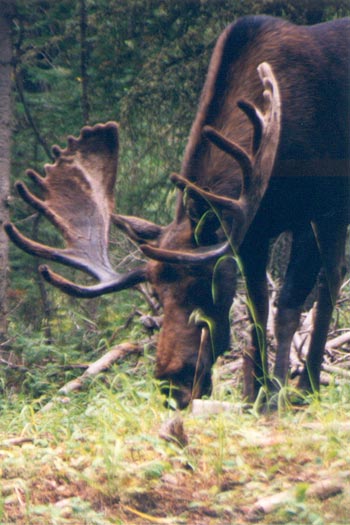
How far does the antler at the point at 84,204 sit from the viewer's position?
18.8 feet

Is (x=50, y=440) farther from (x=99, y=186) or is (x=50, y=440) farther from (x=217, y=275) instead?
(x=99, y=186)

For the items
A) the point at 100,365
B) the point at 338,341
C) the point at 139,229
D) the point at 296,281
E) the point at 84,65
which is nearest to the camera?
the point at 139,229

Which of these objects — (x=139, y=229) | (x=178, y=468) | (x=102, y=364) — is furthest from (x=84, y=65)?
(x=178, y=468)

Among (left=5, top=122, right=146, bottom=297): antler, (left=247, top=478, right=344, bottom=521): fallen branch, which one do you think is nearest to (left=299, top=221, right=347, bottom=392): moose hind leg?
(left=5, top=122, right=146, bottom=297): antler

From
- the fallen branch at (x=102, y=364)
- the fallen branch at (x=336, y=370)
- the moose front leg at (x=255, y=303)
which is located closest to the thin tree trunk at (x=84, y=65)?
the fallen branch at (x=102, y=364)

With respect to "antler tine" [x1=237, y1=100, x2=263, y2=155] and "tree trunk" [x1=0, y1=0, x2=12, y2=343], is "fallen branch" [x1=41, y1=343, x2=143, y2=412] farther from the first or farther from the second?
"antler tine" [x1=237, y1=100, x2=263, y2=155]

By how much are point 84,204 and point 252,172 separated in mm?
1542

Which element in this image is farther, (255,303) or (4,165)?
(4,165)

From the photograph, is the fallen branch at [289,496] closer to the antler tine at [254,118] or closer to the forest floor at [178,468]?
the forest floor at [178,468]

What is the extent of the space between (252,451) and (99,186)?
322 cm

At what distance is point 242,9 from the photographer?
871cm

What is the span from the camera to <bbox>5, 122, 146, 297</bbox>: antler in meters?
5.74

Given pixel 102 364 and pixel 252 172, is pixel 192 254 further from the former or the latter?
pixel 102 364

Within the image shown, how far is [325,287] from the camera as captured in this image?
6.30m
